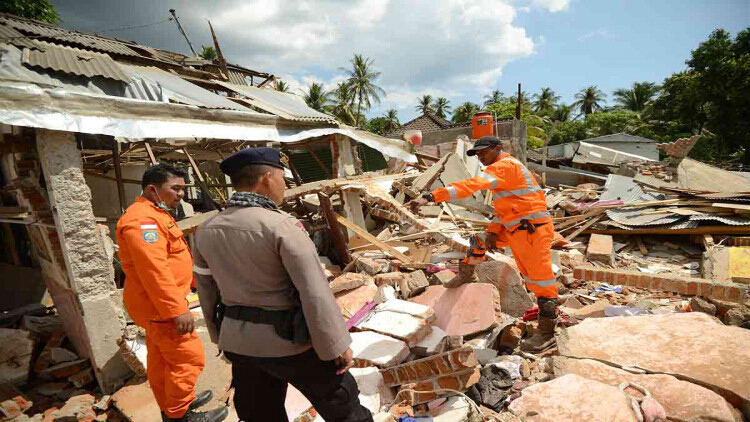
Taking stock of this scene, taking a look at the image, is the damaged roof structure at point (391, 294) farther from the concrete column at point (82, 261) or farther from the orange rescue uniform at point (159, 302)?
the orange rescue uniform at point (159, 302)

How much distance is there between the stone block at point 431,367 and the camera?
96.2 inches

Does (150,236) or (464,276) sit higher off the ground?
(150,236)

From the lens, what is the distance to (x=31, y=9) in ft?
37.2

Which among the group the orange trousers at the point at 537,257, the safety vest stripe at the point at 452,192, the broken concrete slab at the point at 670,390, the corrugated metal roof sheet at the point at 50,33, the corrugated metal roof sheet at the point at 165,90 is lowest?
the broken concrete slab at the point at 670,390

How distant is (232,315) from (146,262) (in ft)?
3.63

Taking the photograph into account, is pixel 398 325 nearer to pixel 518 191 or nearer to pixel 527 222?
pixel 527 222

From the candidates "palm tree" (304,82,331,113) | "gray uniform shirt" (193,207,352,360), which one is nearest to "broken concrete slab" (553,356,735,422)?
"gray uniform shirt" (193,207,352,360)

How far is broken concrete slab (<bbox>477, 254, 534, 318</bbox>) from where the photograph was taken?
3854 millimetres

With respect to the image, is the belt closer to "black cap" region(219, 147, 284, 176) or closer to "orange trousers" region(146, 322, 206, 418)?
"black cap" region(219, 147, 284, 176)

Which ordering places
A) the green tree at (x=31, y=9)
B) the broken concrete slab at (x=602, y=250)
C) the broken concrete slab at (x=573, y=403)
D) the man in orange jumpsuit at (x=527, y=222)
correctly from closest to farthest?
the broken concrete slab at (x=573, y=403) < the man in orange jumpsuit at (x=527, y=222) < the broken concrete slab at (x=602, y=250) < the green tree at (x=31, y=9)

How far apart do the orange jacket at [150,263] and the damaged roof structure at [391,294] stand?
3.49ft

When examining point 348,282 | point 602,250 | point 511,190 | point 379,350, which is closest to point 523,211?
point 511,190

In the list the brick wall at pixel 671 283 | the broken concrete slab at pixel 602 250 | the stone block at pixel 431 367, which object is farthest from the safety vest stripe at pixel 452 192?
the broken concrete slab at pixel 602 250

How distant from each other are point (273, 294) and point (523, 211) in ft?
8.34
